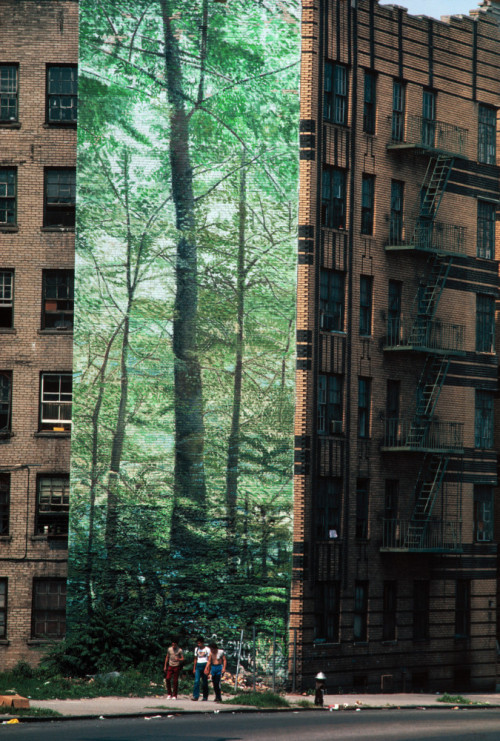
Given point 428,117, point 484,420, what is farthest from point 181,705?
point 428,117

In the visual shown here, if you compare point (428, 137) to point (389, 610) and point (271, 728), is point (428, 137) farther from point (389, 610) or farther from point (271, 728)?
point (271, 728)

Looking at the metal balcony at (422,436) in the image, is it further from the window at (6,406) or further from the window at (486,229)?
the window at (6,406)

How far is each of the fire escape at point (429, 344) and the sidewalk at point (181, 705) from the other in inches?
284

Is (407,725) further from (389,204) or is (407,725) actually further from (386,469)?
(389,204)

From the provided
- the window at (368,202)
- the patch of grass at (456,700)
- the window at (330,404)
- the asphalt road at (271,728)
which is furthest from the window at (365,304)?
the asphalt road at (271,728)

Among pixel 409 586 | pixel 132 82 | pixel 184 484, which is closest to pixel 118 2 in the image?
pixel 132 82

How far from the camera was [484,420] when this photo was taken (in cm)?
5262

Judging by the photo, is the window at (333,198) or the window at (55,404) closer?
the window at (55,404)

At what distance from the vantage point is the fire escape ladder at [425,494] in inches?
1932

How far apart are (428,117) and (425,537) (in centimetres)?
1694

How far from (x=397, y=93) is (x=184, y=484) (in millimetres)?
17965

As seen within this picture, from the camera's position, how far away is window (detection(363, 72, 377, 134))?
4881 centimetres

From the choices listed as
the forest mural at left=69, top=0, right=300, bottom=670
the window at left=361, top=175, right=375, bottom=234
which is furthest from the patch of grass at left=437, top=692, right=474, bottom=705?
the window at left=361, top=175, right=375, bottom=234

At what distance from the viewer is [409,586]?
4912 centimetres
